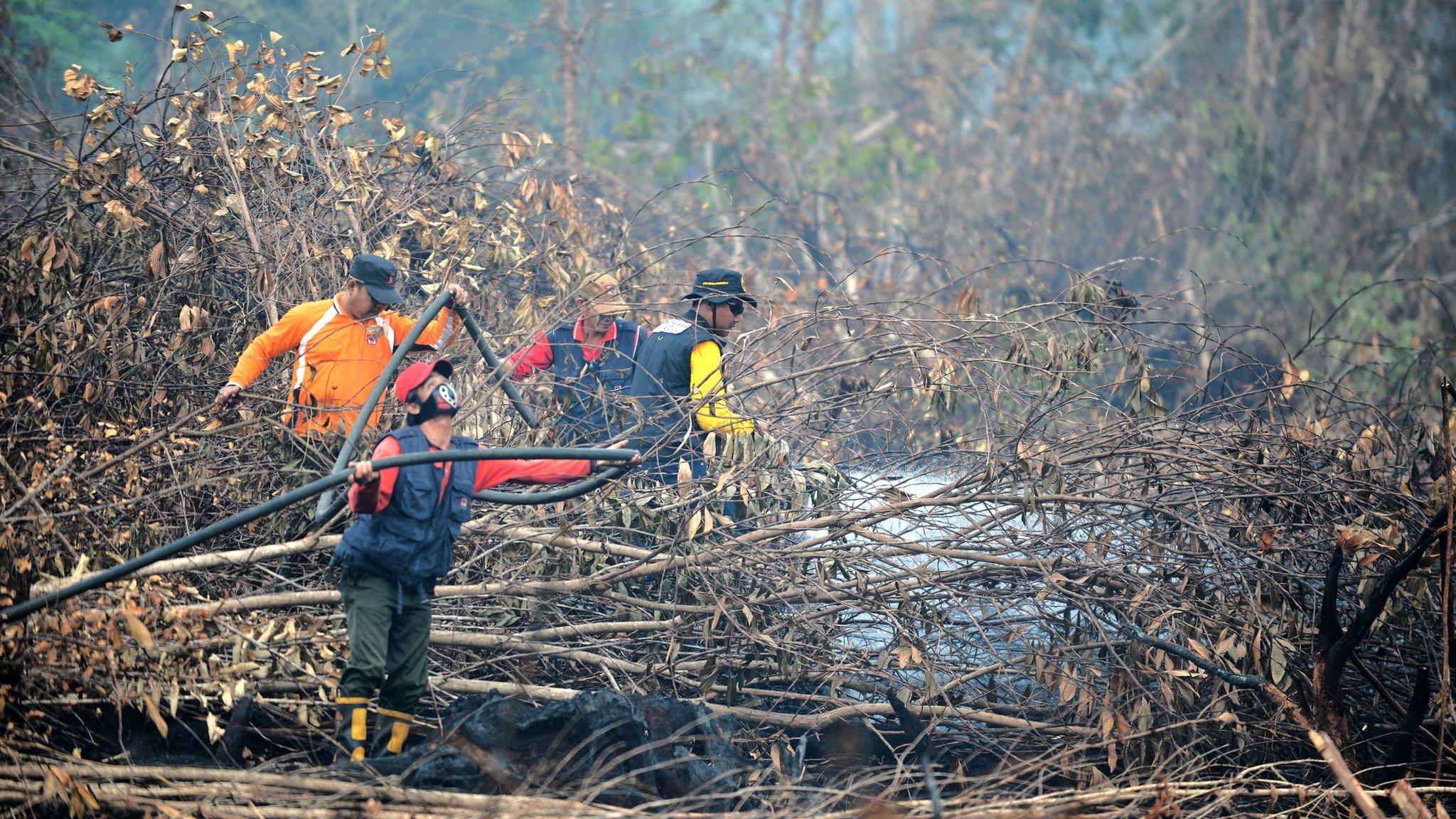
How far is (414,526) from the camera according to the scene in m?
3.99

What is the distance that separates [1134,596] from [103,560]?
401 centimetres

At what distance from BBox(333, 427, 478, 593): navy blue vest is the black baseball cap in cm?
114

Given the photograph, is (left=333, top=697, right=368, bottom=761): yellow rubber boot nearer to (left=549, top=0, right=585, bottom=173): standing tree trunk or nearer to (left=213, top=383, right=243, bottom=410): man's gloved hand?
(left=213, top=383, right=243, bottom=410): man's gloved hand

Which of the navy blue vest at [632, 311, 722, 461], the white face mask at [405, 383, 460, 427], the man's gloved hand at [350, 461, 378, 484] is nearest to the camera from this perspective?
the man's gloved hand at [350, 461, 378, 484]

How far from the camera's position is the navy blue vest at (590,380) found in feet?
17.1

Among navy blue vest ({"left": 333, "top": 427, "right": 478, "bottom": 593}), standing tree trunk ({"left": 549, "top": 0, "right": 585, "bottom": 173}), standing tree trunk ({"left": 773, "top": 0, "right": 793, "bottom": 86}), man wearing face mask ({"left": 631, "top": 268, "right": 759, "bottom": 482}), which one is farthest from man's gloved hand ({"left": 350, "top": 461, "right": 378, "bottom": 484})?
standing tree trunk ({"left": 773, "top": 0, "right": 793, "bottom": 86})

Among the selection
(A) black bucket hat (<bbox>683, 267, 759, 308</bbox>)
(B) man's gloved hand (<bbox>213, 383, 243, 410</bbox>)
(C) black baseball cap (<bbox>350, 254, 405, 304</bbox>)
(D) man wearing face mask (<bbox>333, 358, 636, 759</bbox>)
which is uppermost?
(C) black baseball cap (<bbox>350, 254, 405, 304</bbox>)

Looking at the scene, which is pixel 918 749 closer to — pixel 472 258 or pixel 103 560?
pixel 103 560

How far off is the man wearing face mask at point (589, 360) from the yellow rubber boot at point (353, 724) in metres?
1.56

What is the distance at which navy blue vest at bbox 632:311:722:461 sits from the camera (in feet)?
16.6

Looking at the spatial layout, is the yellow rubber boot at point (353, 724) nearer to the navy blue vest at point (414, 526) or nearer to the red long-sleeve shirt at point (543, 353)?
the navy blue vest at point (414, 526)

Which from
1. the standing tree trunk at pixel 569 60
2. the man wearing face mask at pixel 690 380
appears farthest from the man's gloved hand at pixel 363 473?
the standing tree trunk at pixel 569 60

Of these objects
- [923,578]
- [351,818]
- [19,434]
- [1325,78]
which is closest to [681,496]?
[923,578]

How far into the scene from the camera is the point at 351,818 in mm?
3473
